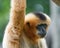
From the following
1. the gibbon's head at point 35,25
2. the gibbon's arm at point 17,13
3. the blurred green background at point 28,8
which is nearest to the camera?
the gibbon's arm at point 17,13

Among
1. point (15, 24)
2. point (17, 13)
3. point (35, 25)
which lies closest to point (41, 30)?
point (35, 25)

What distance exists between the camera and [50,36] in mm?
10164

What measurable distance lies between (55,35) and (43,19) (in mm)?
2974

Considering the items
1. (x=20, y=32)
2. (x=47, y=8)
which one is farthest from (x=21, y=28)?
(x=47, y=8)

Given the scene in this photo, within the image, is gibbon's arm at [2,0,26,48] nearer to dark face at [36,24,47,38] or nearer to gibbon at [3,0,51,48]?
gibbon at [3,0,51,48]

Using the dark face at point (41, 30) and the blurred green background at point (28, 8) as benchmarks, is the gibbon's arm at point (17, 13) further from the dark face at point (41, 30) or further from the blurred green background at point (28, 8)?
the blurred green background at point (28, 8)

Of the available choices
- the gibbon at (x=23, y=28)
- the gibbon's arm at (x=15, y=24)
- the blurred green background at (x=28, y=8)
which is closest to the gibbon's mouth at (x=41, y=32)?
the gibbon at (x=23, y=28)

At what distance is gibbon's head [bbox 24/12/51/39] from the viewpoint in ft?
22.7

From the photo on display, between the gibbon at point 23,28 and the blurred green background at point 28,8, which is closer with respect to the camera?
the gibbon at point 23,28

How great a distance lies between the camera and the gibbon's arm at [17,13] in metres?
6.14

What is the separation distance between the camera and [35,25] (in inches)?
278

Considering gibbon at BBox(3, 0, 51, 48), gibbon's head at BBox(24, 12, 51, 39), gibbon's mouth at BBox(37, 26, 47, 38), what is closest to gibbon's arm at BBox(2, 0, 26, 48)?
gibbon at BBox(3, 0, 51, 48)

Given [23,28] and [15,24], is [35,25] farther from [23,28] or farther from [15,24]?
[15,24]

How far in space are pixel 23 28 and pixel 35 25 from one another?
1.41ft
